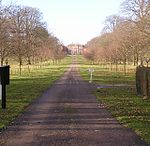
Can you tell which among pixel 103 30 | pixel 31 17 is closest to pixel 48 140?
pixel 31 17

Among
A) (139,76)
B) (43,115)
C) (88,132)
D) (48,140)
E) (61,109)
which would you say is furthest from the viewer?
(139,76)

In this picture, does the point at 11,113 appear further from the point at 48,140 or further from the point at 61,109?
the point at 48,140

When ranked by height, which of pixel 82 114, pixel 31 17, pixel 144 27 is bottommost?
pixel 82 114

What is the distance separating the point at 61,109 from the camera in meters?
16.5

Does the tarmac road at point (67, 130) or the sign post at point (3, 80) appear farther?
the sign post at point (3, 80)

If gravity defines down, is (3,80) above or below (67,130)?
above

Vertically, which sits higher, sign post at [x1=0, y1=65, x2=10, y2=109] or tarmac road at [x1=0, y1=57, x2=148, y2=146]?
sign post at [x1=0, y1=65, x2=10, y2=109]

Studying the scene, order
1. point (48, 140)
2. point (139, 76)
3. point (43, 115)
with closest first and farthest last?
point (48, 140)
point (43, 115)
point (139, 76)

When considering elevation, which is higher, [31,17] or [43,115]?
[31,17]

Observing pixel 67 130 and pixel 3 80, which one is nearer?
pixel 67 130

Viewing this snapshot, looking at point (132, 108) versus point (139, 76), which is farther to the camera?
point (139, 76)

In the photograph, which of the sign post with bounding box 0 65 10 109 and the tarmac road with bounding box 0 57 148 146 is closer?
the tarmac road with bounding box 0 57 148 146

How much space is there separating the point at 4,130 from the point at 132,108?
274 inches

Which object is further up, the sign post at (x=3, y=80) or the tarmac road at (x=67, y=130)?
the sign post at (x=3, y=80)
